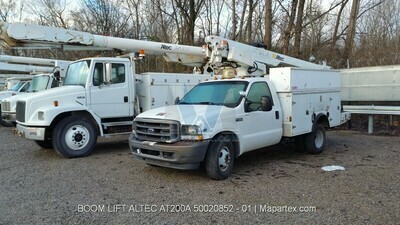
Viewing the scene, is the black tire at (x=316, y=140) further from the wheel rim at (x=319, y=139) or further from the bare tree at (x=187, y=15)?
the bare tree at (x=187, y=15)

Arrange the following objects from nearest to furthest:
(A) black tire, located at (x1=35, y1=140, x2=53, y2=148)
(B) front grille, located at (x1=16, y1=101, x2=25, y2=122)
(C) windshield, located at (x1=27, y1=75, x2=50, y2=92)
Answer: (B) front grille, located at (x1=16, y1=101, x2=25, y2=122)
(A) black tire, located at (x1=35, y1=140, x2=53, y2=148)
(C) windshield, located at (x1=27, y1=75, x2=50, y2=92)

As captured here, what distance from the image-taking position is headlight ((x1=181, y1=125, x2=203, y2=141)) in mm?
6078

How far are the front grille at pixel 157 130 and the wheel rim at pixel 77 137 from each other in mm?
2620

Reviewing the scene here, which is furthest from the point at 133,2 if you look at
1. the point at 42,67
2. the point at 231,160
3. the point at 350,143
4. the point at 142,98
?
the point at 231,160

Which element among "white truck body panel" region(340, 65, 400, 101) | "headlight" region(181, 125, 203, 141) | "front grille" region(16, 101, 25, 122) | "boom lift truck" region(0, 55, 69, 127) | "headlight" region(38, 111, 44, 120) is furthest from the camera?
"white truck body panel" region(340, 65, 400, 101)

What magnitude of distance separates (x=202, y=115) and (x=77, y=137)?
4.11m

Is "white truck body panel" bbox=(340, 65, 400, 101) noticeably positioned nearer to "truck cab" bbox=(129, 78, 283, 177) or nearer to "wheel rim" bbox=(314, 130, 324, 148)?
"wheel rim" bbox=(314, 130, 324, 148)

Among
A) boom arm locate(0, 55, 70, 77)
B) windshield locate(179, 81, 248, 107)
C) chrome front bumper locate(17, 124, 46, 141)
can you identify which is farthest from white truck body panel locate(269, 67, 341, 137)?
boom arm locate(0, 55, 70, 77)

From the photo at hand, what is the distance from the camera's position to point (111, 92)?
9.47m

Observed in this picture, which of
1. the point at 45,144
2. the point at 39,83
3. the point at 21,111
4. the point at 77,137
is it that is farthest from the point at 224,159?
the point at 39,83

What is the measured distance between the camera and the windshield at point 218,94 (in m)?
7.04

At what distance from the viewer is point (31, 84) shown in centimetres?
1470

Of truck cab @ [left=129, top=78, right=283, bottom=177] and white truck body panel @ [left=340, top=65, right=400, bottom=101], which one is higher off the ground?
white truck body panel @ [left=340, top=65, right=400, bottom=101]

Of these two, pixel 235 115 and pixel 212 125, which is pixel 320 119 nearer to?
pixel 235 115
